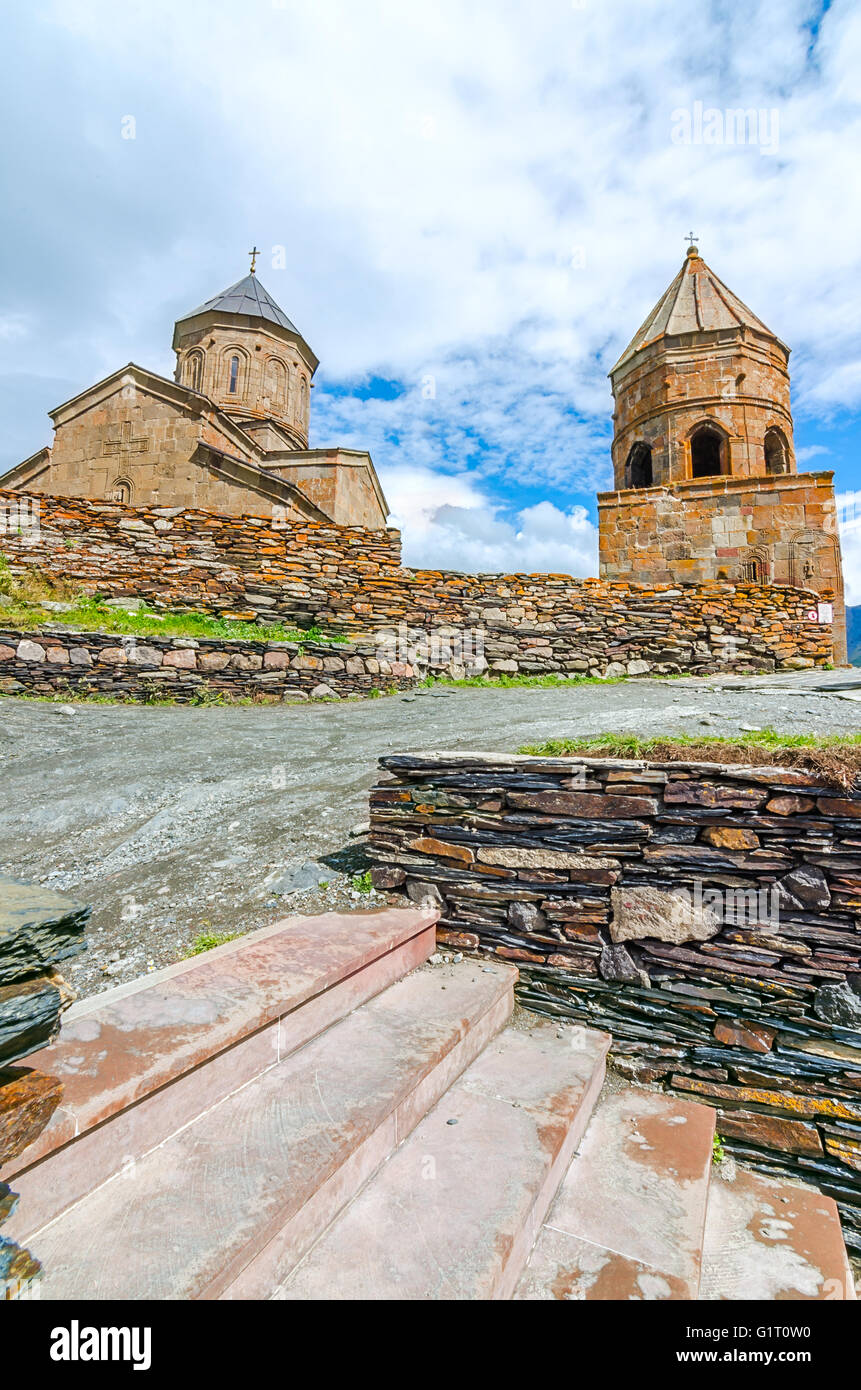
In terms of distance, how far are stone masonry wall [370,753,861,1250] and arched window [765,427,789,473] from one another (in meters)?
18.5

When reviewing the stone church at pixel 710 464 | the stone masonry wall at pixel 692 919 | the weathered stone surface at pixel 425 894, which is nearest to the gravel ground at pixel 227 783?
the weathered stone surface at pixel 425 894

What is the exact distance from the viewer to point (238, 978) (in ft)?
8.00

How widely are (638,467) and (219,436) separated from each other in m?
11.9

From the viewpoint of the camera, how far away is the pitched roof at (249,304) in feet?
72.1

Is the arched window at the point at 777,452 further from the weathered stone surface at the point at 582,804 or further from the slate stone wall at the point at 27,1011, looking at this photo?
the slate stone wall at the point at 27,1011

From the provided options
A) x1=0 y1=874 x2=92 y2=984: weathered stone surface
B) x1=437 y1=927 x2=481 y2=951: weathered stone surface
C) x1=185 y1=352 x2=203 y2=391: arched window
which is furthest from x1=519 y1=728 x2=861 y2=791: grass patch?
x1=185 y1=352 x2=203 y2=391: arched window

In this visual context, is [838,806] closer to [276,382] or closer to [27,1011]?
[27,1011]

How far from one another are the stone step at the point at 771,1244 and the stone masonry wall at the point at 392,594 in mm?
9267

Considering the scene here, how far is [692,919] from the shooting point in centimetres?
313

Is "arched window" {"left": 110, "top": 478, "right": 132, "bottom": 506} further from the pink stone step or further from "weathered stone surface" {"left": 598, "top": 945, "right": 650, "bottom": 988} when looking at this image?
"weathered stone surface" {"left": 598, "top": 945, "right": 650, "bottom": 988}

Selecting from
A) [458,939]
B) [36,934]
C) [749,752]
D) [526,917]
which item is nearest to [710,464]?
[749,752]

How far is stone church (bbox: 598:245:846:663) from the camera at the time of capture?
1605 cm
